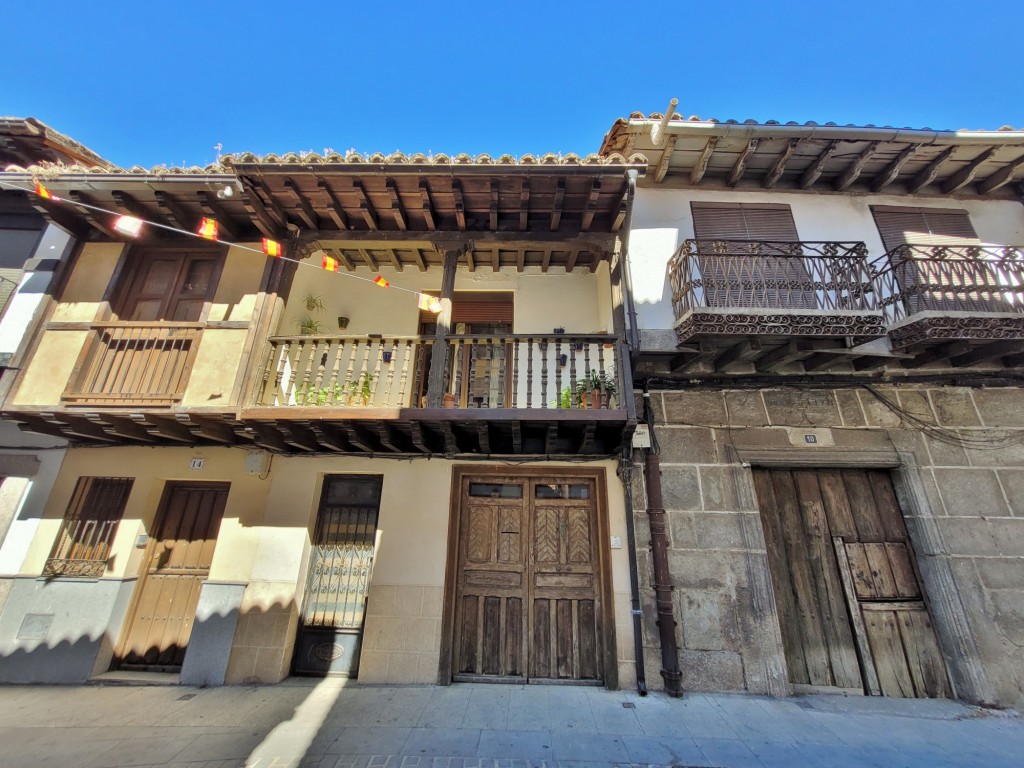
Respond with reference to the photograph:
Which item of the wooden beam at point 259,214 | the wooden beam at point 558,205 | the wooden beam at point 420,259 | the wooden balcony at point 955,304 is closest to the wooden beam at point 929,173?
the wooden balcony at point 955,304

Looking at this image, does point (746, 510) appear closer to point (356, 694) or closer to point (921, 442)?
point (921, 442)

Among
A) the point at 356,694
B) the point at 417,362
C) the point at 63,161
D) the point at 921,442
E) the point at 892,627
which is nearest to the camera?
the point at 356,694

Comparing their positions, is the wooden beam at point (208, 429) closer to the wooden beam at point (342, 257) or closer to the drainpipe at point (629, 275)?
the wooden beam at point (342, 257)

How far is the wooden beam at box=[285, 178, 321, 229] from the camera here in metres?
4.73

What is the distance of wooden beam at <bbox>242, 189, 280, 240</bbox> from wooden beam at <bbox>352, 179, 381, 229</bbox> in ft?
3.95

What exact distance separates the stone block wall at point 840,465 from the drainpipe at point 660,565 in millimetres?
105

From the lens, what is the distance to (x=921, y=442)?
5141mm

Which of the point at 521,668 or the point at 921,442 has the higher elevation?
the point at 921,442

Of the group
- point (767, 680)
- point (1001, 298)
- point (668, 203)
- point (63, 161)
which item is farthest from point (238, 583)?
point (1001, 298)

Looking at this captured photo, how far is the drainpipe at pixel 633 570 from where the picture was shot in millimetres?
4477

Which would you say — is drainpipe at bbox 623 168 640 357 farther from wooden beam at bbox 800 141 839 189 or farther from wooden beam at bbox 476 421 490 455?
wooden beam at bbox 800 141 839 189

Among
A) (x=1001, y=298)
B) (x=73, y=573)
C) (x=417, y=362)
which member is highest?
(x=1001, y=298)

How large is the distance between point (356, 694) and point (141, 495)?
4.03 metres

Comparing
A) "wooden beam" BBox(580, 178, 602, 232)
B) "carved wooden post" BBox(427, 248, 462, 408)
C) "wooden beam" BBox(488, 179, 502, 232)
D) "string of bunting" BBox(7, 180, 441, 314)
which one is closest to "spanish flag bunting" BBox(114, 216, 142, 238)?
"string of bunting" BBox(7, 180, 441, 314)
